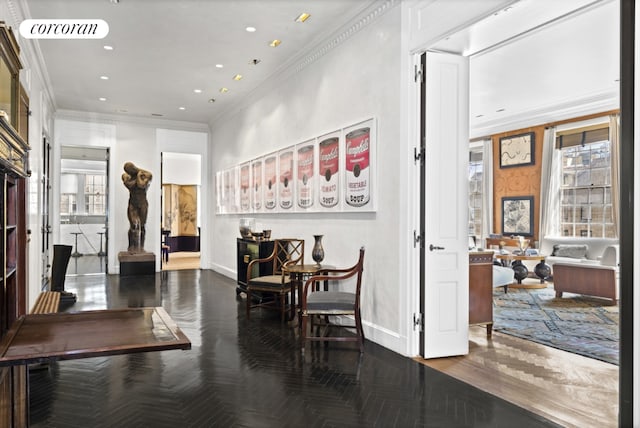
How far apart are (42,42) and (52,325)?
17.5ft

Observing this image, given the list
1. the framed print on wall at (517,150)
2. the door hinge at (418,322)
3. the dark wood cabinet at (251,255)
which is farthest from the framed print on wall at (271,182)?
the framed print on wall at (517,150)

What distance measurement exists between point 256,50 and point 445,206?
3.75m

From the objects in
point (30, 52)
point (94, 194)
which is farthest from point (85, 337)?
point (94, 194)

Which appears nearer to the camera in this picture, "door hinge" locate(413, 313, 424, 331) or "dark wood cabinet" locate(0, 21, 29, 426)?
"dark wood cabinet" locate(0, 21, 29, 426)

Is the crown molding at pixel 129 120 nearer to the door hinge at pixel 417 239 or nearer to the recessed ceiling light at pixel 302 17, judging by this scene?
the recessed ceiling light at pixel 302 17

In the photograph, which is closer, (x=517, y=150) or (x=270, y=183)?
(x=270, y=183)

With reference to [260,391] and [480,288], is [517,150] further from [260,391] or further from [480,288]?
[260,391]

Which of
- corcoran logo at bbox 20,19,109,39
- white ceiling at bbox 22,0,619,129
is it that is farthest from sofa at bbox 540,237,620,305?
corcoran logo at bbox 20,19,109,39

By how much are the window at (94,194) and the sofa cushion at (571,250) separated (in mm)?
10718

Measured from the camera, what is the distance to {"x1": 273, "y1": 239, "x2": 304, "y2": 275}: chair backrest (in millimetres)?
Answer: 6176

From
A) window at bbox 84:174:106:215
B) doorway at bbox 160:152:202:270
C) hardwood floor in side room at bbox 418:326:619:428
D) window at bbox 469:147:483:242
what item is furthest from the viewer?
doorway at bbox 160:152:202:270

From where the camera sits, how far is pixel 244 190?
8.80 meters

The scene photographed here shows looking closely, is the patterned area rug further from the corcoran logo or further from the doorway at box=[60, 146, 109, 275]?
the doorway at box=[60, 146, 109, 275]

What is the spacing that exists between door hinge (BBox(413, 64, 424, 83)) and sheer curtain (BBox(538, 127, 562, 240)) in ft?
23.5
